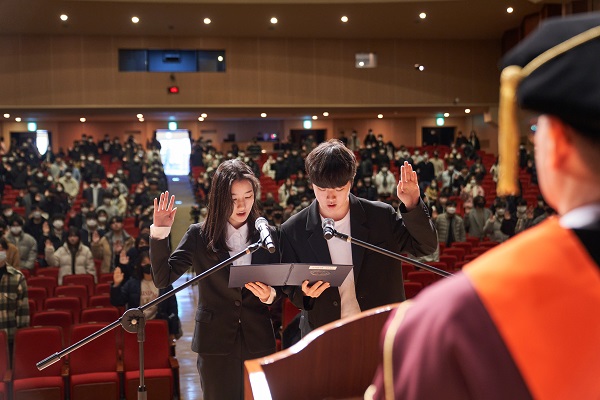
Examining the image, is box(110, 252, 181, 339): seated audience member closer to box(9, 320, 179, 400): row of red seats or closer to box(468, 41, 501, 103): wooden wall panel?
box(9, 320, 179, 400): row of red seats

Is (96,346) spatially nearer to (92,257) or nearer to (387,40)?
(92,257)

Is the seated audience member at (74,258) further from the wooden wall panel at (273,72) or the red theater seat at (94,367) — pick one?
the wooden wall panel at (273,72)

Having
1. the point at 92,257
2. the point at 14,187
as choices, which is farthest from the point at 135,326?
the point at 14,187

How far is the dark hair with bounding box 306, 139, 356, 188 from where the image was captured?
364 centimetres

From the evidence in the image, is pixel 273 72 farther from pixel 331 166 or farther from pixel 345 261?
pixel 331 166

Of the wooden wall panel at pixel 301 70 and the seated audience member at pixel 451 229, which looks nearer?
the seated audience member at pixel 451 229

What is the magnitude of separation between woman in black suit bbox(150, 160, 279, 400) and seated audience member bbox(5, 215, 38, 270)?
948cm

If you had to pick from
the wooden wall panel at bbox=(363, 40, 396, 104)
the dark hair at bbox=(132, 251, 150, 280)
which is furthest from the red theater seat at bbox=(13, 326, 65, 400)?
the wooden wall panel at bbox=(363, 40, 396, 104)

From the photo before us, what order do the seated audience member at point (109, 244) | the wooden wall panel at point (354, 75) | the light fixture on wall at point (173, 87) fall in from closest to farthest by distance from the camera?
the seated audience member at point (109, 244), the light fixture on wall at point (173, 87), the wooden wall panel at point (354, 75)

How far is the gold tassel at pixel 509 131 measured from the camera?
3.89 ft

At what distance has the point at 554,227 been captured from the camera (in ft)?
3.67

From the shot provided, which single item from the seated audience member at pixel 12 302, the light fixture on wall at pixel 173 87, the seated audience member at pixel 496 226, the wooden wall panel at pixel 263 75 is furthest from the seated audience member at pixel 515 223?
the light fixture on wall at pixel 173 87

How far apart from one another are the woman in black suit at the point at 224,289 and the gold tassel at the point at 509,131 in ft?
8.24

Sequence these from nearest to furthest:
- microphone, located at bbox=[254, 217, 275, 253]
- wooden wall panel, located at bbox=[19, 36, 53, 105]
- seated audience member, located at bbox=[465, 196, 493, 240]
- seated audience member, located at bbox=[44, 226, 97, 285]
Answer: microphone, located at bbox=[254, 217, 275, 253], seated audience member, located at bbox=[44, 226, 97, 285], seated audience member, located at bbox=[465, 196, 493, 240], wooden wall panel, located at bbox=[19, 36, 53, 105]
